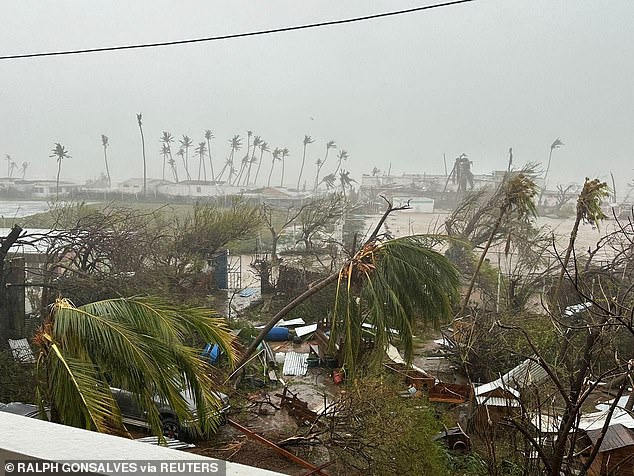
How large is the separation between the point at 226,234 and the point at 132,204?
1176mm

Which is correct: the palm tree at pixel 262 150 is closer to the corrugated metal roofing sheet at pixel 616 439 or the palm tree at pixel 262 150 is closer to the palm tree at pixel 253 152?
the palm tree at pixel 253 152

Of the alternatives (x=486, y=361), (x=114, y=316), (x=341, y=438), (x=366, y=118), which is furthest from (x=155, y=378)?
(x=366, y=118)

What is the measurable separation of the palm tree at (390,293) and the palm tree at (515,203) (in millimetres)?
1867

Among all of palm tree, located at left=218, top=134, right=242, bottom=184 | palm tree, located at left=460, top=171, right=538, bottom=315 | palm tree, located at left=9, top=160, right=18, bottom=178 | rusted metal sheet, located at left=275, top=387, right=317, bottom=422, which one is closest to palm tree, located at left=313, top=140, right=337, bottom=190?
palm tree, located at left=218, top=134, right=242, bottom=184

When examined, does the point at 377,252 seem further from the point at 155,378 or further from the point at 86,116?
the point at 86,116

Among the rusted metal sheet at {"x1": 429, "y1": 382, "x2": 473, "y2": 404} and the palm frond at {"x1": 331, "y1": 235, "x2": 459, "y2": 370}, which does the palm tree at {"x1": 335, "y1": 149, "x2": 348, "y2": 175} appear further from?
the rusted metal sheet at {"x1": 429, "y1": 382, "x2": 473, "y2": 404}

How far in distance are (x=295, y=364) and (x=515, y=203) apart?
2.75 metres

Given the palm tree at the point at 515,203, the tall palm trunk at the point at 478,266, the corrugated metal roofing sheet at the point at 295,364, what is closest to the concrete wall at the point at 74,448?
the corrugated metal roofing sheet at the point at 295,364

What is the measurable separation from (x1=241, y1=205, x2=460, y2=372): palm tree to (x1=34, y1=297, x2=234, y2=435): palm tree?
1.48 meters

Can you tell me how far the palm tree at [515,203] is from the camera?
5.50m

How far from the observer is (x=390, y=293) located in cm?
371

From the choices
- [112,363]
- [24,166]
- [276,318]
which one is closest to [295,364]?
[276,318]

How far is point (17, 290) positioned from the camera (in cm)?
552

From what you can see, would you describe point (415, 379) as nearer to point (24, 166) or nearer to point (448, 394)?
point (448, 394)
